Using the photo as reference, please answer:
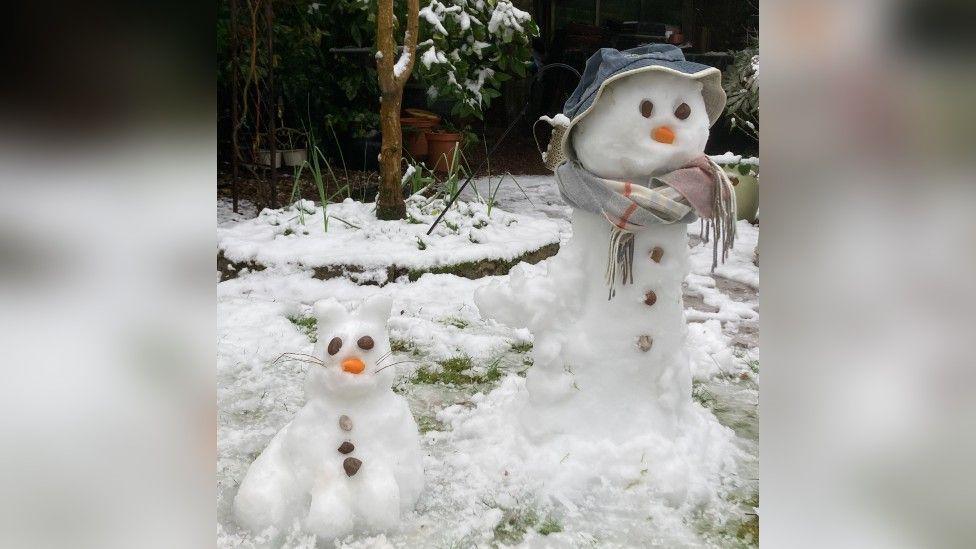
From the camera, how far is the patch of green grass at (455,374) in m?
3.20

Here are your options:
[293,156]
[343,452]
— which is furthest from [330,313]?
[293,156]

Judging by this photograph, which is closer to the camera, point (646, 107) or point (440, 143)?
point (646, 107)

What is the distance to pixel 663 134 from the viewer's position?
2.38m

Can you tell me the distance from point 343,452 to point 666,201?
1068 millimetres

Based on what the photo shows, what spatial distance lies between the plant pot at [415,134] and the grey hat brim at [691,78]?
488cm

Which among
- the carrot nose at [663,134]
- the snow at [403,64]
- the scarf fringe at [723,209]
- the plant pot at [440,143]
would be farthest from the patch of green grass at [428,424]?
the plant pot at [440,143]

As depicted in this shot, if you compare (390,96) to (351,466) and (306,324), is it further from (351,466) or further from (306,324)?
(351,466)

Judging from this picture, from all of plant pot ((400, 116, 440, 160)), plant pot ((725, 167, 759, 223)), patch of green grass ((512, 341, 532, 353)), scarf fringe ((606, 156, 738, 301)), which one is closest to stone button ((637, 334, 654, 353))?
scarf fringe ((606, 156, 738, 301))

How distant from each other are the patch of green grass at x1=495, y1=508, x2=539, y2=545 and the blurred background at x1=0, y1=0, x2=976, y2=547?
5.06 feet
